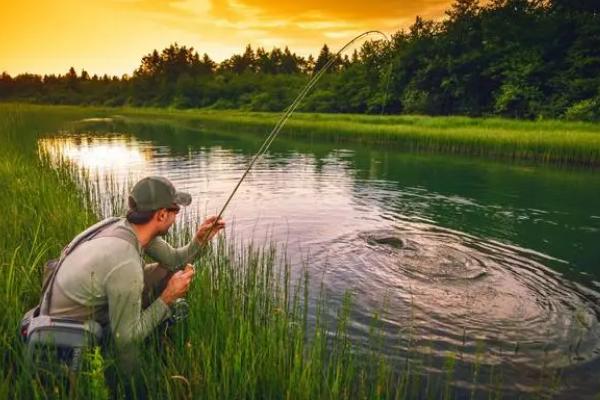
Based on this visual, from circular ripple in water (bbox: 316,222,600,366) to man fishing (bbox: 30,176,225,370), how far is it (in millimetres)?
3098

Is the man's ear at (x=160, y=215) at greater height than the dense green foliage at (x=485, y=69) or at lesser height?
lesser

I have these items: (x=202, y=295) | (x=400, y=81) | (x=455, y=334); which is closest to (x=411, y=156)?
(x=455, y=334)

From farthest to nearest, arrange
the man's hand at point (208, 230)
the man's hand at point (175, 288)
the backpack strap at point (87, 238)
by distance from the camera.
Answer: the man's hand at point (208, 230), the man's hand at point (175, 288), the backpack strap at point (87, 238)

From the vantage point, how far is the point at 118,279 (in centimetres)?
285

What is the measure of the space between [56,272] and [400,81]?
2188 inches

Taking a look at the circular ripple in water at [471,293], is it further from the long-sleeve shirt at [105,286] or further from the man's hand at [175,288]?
the long-sleeve shirt at [105,286]

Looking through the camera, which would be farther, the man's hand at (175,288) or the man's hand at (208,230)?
the man's hand at (208,230)

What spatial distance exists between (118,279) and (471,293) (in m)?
5.62

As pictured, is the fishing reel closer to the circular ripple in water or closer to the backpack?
the backpack

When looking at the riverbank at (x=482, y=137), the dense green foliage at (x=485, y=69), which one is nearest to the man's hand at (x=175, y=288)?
the riverbank at (x=482, y=137)

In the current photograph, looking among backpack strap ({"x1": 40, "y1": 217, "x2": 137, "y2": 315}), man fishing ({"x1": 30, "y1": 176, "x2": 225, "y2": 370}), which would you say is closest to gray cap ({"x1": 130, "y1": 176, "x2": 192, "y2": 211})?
man fishing ({"x1": 30, "y1": 176, "x2": 225, "y2": 370})

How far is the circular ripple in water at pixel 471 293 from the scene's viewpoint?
5578 mm

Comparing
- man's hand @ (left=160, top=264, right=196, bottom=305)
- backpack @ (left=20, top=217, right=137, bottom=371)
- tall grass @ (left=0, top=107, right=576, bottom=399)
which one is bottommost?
tall grass @ (left=0, top=107, right=576, bottom=399)

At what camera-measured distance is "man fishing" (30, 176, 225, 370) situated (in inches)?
112
